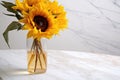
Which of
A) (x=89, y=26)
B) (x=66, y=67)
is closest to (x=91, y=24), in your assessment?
(x=89, y=26)

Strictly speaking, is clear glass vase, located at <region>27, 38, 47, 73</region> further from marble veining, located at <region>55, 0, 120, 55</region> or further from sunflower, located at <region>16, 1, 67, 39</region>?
marble veining, located at <region>55, 0, 120, 55</region>

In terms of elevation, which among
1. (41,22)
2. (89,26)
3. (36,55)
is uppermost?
(41,22)

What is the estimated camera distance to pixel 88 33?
2191mm

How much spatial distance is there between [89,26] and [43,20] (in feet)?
4.17

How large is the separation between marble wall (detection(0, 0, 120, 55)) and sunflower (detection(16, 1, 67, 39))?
3.80ft

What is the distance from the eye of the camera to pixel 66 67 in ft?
3.77

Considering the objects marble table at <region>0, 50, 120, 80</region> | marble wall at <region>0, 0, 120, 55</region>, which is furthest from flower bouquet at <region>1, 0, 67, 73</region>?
marble wall at <region>0, 0, 120, 55</region>

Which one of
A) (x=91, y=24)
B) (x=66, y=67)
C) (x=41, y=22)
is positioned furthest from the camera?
(x=91, y=24)

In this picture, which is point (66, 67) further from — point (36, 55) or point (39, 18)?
point (39, 18)

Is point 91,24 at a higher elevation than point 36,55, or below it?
below

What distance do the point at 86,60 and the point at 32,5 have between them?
1.56 feet

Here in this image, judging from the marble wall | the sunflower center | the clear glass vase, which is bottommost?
the marble wall

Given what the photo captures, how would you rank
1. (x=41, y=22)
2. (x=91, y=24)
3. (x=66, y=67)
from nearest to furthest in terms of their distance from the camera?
(x=41, y=22) < (x=66, y=67) < (x=91, y=24)

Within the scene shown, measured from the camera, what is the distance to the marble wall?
214 centimetres
